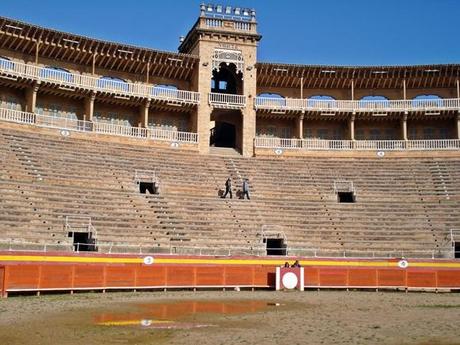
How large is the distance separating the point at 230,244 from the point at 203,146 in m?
12.8

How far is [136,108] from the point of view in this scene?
137ft

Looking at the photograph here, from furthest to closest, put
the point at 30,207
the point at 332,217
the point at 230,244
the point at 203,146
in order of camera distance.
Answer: the point at 203,146
the point at 332,217
the point at 230,244
the point at 30,207

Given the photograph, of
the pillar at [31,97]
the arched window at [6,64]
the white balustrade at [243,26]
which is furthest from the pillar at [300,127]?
the arched window at [6,64]

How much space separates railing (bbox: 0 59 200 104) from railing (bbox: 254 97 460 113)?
576cm

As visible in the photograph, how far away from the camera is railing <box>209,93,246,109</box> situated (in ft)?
137

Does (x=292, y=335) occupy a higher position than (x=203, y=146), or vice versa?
(x=203, y=146)

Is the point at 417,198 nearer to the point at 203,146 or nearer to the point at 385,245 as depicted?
the point at 385,245

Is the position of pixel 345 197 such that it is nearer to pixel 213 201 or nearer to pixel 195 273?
pixel 213 201

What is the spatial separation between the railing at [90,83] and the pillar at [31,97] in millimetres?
625

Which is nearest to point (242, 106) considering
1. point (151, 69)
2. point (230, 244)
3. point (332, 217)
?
point (151, 69)

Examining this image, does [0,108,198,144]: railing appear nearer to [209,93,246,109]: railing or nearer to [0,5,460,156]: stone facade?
[0,5,460,156]: stone facade

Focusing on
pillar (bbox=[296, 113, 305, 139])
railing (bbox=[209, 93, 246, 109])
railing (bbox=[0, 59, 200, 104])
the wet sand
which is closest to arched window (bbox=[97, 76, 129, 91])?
railing (bbox=[0, 59, 200, 104])

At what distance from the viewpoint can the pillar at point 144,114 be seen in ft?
132

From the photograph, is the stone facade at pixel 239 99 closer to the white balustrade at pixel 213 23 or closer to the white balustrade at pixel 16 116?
the white balustrade at pixel 213 23
